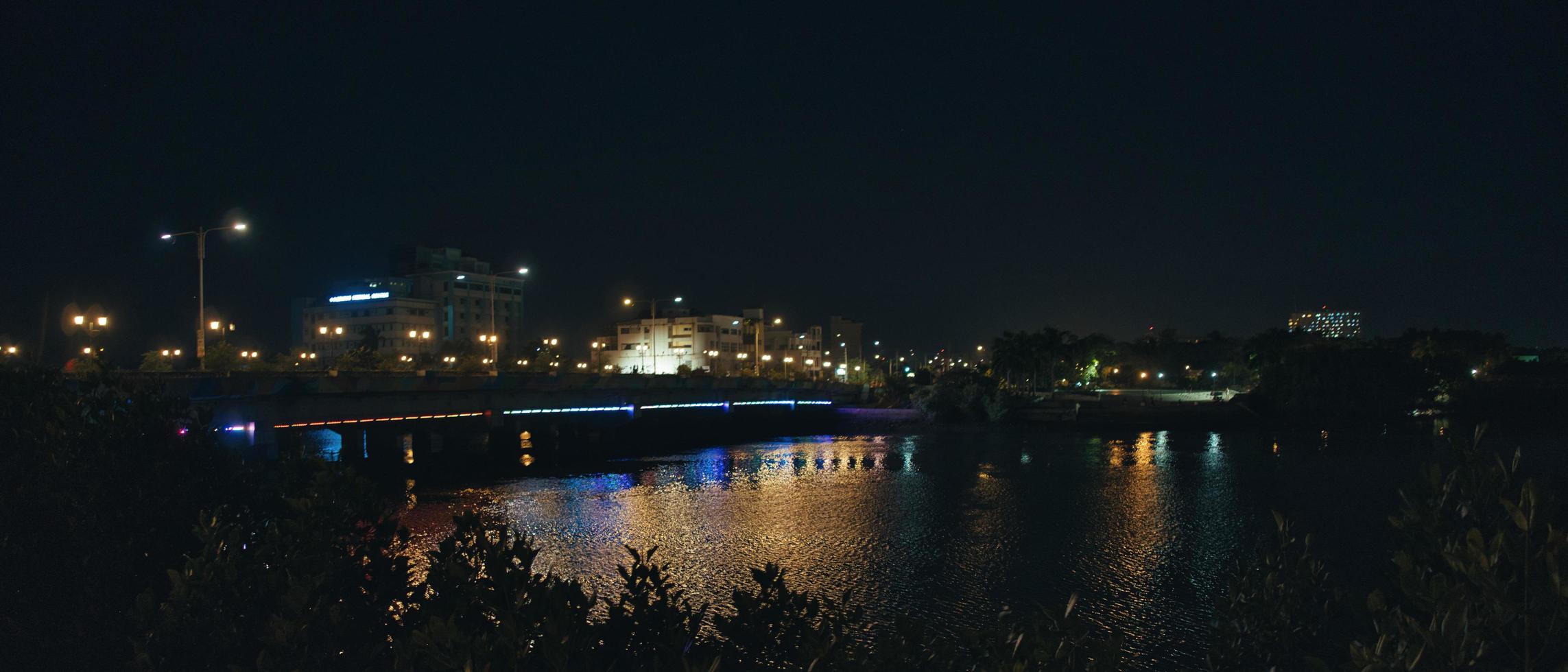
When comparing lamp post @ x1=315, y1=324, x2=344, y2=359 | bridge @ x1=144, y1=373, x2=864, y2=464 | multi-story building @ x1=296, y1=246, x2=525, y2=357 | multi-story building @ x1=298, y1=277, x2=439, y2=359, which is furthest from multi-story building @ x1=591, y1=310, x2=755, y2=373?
bridge @ x1=144, y1=373, x2=864, y2=464

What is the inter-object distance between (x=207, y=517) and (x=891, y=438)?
6040cm

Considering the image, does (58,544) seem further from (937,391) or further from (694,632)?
(937,391)

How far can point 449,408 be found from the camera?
155ft

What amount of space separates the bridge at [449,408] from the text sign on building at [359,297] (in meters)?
86.9

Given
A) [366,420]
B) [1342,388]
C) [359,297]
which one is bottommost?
[1342,388]

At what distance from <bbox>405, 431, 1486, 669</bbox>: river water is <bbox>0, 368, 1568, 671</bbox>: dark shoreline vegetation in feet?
32.6

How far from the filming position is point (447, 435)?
1971 inches

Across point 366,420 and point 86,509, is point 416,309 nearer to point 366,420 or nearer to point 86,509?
point 366,420

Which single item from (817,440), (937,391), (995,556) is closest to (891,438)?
(817,440)

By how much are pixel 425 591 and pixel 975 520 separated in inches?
1020

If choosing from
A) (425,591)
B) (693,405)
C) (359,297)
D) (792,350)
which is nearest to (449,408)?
(693,405)

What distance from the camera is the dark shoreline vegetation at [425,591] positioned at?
4.75 metres

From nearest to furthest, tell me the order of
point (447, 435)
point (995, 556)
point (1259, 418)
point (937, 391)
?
point (995, 556)
point (447, 435)
point (1259, 418)
point (937, 391)

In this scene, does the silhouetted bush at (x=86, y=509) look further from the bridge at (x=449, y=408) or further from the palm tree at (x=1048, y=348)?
the palm tree at (x=1048, y=348)
